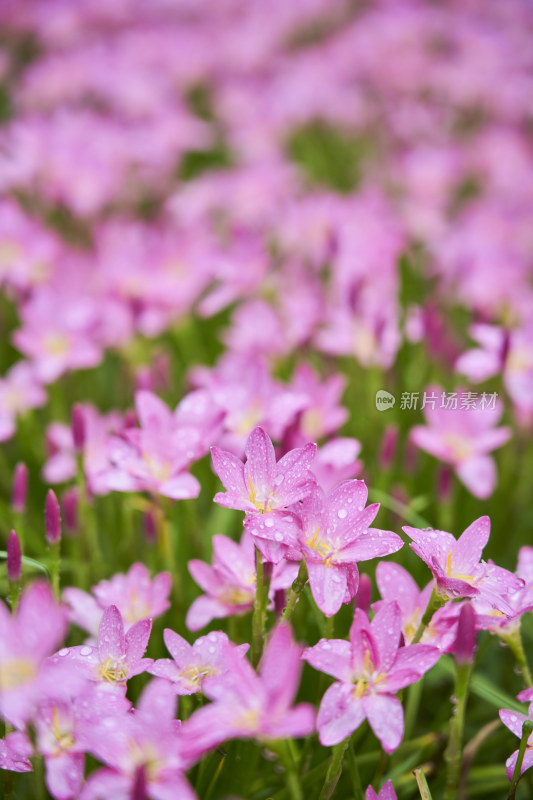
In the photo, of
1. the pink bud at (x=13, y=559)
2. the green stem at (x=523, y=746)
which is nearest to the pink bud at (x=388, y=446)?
the green stem at (x=523, y=746)

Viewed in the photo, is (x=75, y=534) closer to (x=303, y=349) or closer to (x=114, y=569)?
(x=114, y=569)

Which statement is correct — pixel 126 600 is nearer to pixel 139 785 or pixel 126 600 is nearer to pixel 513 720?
pixel 139 785

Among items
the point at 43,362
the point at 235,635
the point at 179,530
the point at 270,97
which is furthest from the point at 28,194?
the point at 235,635

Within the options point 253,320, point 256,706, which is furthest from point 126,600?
point 253,320

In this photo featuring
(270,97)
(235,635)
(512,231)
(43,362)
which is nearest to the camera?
(235,635)

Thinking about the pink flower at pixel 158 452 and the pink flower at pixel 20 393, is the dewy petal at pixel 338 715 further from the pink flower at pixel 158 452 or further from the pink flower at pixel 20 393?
the pink flower at pixel 20 393
